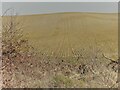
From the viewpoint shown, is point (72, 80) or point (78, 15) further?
point (78, 15)

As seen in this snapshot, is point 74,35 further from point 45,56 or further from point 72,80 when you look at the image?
point 72,80

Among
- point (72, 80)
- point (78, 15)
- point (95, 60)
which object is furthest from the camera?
point (78, 15)

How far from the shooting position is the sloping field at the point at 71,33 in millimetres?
8141

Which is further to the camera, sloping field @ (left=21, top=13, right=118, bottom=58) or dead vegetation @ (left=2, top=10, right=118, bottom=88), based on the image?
sloping field @ (left=21, top=13, right=118, bottom=58)

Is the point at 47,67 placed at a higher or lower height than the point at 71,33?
lower

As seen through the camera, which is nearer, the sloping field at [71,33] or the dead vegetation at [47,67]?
the dead vegetation at [47,67]

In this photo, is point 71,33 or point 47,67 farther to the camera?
point 71,33

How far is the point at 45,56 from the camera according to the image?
7926 millimetres

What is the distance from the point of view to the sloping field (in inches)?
320

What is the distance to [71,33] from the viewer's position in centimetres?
884

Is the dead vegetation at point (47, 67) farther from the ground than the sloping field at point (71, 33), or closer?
closer

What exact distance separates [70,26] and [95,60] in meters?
1.75

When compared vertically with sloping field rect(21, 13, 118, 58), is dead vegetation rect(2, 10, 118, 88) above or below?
below

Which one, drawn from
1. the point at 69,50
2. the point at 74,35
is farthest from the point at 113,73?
the point at 74,35
